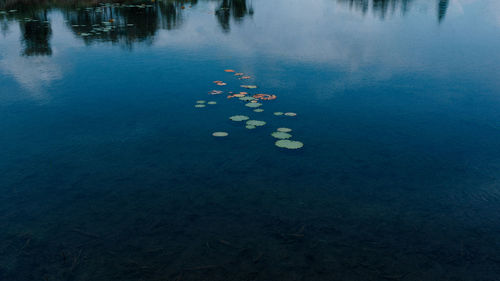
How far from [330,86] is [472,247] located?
6040 mm

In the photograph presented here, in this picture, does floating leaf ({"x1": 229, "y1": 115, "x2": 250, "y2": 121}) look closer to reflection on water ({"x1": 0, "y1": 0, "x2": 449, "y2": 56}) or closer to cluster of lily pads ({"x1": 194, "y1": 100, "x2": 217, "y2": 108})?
cluster of lily pads ({"x1": 194, "y1": 100, "x2": 217, "y2": 108})

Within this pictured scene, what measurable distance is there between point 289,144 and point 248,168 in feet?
3.39

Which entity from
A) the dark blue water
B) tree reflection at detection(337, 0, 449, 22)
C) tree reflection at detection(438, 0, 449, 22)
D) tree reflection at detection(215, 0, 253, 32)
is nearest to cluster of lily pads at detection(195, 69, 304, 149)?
the dark blue water

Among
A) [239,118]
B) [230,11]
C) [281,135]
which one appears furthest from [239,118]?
[230,11]

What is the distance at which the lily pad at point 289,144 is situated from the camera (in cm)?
606

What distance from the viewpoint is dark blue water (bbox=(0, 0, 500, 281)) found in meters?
3.79

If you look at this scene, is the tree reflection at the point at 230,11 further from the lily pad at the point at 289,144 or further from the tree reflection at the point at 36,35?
the lily pad at the point at 289,144

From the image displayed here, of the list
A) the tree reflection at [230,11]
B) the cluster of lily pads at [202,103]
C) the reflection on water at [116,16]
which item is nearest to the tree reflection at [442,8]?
the reflection on water at [116,16]

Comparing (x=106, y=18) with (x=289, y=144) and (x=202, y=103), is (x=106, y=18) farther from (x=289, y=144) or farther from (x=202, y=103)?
(x=289, y=144)

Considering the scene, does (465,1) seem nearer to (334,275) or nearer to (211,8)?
(211,8)

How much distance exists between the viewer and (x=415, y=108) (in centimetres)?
794

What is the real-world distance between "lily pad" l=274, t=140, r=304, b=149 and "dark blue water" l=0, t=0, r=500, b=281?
139 millimetres

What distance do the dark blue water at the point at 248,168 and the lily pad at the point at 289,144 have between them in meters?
0.14

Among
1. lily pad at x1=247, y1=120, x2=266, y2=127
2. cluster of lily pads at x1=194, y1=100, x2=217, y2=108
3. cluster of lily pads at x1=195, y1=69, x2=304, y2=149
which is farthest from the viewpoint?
cluster of lily pads at x1=194, y1=100, x2=217, y2=108
